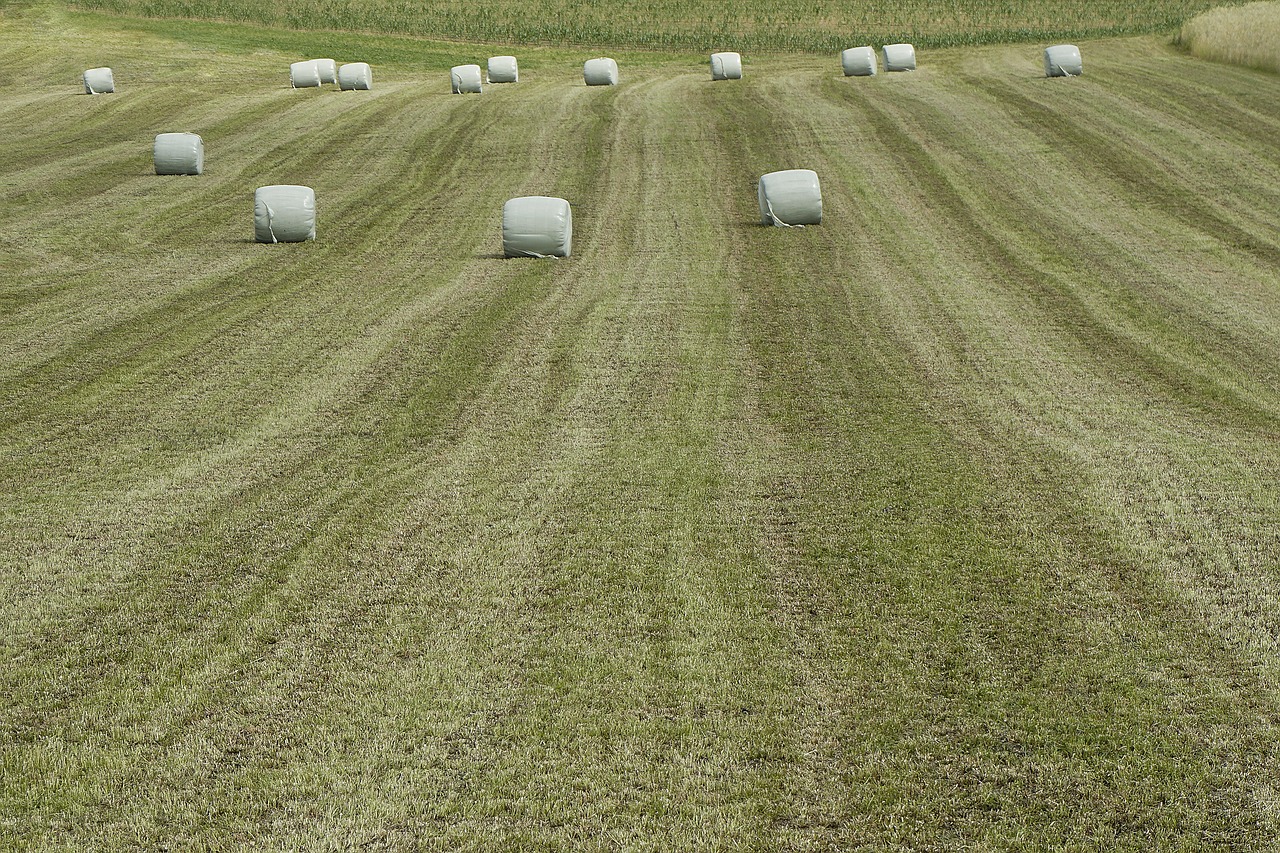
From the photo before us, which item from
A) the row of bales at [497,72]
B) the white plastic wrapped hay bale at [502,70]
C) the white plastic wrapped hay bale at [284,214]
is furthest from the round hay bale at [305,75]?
the white plastic wrapped hay bale at [284,214]

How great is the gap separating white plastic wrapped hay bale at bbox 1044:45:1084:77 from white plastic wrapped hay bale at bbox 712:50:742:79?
31.3 feet

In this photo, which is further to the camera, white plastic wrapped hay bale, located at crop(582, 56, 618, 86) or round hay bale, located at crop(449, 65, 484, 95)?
white plastic wrapped hay bale, located at crop(582, 56, 618, 86)

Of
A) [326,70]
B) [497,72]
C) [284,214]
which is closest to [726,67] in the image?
[497,72]

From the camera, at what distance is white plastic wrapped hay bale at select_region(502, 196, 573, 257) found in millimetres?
20094

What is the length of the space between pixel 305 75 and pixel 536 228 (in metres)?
23.6

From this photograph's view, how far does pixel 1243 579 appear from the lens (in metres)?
8.23

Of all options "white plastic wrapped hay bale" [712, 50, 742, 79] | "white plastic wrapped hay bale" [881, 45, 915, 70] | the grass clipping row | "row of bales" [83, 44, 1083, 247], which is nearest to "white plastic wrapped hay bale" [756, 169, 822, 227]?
"row of bales" [83, 44, 1083, 247]

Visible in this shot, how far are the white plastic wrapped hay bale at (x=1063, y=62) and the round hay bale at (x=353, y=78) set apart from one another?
21.0m

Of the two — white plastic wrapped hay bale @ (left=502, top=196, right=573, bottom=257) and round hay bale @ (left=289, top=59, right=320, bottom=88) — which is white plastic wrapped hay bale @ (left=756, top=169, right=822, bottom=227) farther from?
round hay bale @ (left=289, top=59, right=320, bottom=88)

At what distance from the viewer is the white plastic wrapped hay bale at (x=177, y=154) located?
2695cm

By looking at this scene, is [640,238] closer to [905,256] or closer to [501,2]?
[905,256]

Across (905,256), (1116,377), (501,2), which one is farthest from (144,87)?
(1116,377)

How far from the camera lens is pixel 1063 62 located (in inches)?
1422

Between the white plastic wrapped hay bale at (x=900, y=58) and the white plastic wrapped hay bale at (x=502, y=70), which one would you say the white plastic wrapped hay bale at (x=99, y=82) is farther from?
the white plastic wrapped hay bale at (x=900, y=58)
